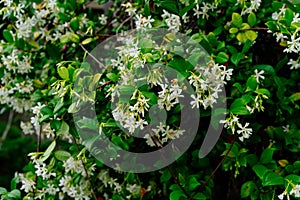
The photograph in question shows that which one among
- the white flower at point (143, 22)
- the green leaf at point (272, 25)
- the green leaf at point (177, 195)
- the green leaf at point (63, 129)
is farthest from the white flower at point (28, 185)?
the green leaf at point (272, 25)

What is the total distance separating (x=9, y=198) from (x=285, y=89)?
74 cm

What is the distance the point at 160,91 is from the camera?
94 centimetres

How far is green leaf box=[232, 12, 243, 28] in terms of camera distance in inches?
42.8

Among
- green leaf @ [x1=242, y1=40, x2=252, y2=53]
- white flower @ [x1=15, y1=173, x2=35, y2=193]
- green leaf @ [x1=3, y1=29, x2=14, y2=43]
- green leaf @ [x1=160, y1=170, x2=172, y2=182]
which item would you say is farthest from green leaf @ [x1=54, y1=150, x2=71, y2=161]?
green leaf @ [x1=242, y1=40, x2=252, y2=53]

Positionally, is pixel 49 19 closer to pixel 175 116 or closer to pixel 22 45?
pixel 22 45

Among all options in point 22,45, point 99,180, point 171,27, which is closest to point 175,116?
point 171,27

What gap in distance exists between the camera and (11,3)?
1.19 m

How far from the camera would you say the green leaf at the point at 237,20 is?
1.09 metres

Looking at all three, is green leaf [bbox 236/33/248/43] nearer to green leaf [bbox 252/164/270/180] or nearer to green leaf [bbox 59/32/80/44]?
green leaf [bbox 252/164/270/180]

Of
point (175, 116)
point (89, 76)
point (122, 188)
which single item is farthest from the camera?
point (122, 188)

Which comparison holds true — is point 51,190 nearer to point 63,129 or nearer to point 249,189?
point 63,129

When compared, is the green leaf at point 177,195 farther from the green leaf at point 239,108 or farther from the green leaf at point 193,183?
the green leaf at point 239,108

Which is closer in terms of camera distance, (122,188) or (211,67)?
(211,67)

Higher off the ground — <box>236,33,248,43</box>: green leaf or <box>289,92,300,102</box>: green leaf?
<box>236,33,248,43</box>: green leaf
